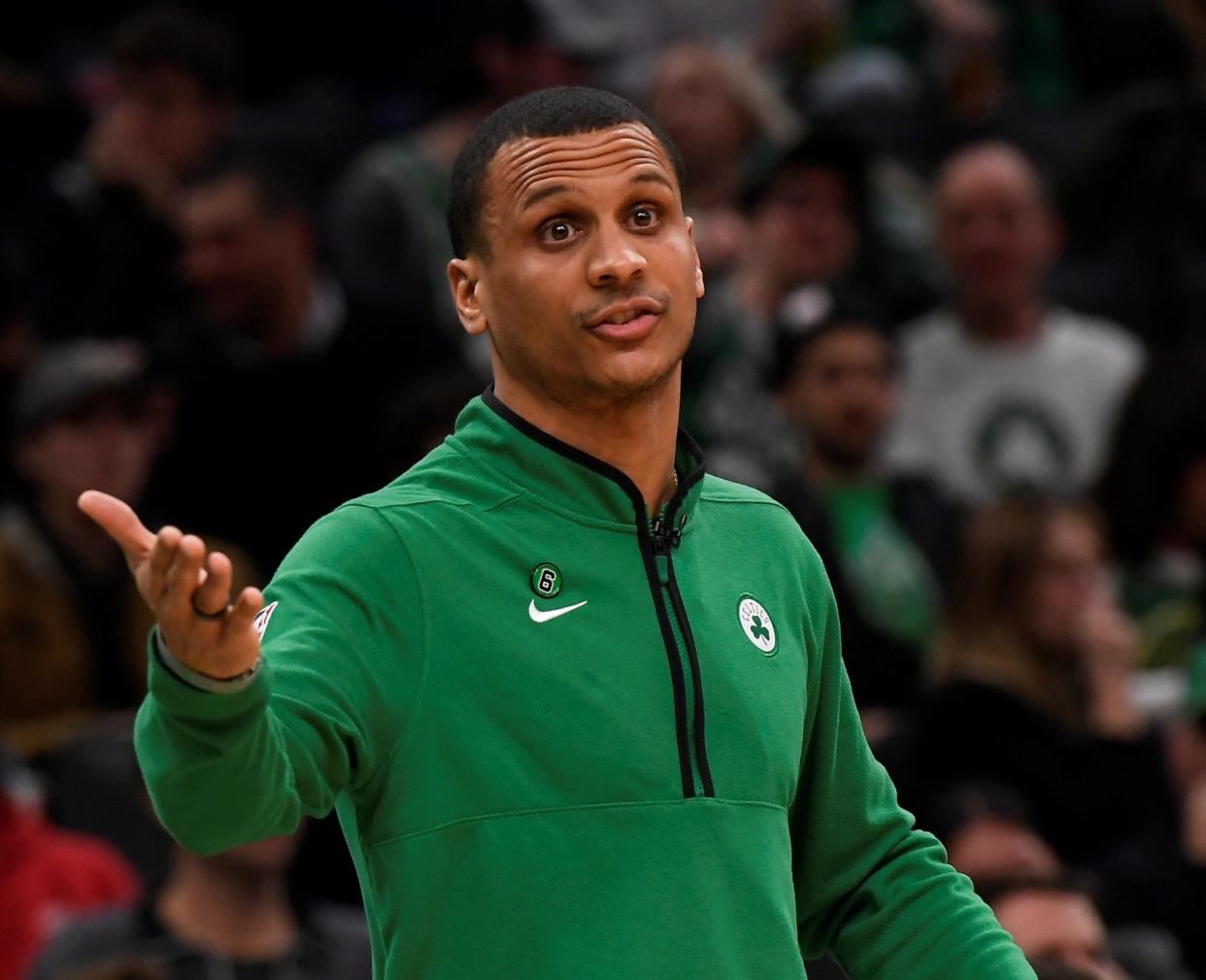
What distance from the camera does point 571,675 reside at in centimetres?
301

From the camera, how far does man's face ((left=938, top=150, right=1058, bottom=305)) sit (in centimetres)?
852

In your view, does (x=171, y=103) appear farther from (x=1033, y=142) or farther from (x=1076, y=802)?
(x=1076, y=802)

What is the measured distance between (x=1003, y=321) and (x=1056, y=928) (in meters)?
3.42

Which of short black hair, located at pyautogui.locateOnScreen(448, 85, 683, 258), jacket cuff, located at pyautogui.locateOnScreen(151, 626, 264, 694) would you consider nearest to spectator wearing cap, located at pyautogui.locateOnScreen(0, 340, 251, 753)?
short black hair, located at pyautogui.locateOnScreen(448, 85, 683, 258)

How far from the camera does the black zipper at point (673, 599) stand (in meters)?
3.03

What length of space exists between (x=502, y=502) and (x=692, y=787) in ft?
1.41

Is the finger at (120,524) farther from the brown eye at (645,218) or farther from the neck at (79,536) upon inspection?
the neck at (79,536)

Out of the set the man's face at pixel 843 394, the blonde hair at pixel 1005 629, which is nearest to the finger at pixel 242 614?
the blonde hair at pixel 1005 629

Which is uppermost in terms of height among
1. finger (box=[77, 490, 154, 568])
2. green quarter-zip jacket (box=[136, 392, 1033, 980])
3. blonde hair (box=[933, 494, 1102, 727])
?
finger (box=[77, 490, 154, 568])

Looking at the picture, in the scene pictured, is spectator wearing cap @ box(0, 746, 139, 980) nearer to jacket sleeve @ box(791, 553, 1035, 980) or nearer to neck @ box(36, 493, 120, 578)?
neck @ box(36, 493, 120, 578)

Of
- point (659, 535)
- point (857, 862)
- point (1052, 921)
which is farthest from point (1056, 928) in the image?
point (659, 535)

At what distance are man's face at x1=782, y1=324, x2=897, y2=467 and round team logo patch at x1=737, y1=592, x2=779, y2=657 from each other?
4.50 meters

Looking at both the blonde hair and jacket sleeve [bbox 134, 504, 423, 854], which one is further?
the blonde hair

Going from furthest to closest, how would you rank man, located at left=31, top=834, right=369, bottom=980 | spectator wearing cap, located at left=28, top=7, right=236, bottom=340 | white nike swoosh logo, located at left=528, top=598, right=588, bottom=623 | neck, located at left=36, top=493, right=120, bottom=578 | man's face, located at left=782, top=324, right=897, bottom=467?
spectator wearing cap, located at left=28, top=7, right=236, bottom=340, man's face, located at left=782, top=324, right=897, bottom=467, neck, located at left=36, top=493, right=120, bottom=578, man, located at left=31, top=834, right=369, bottom=980, white nike swoosh logo, located at left=528, top=598, right=588, bottom=623
